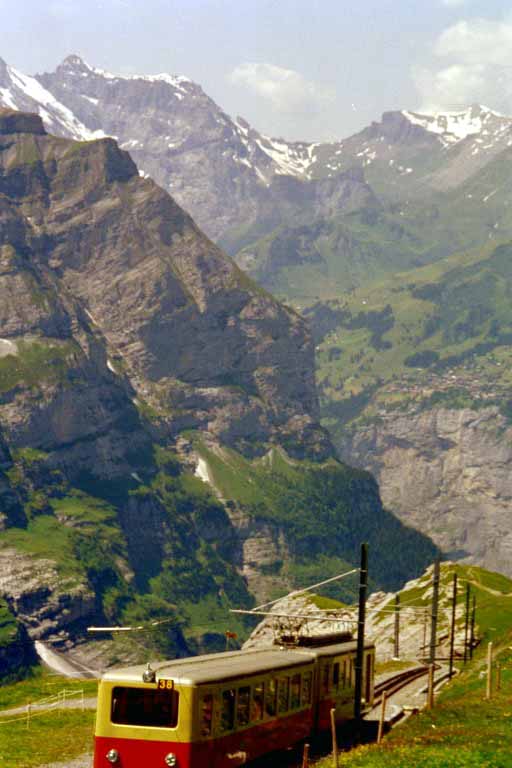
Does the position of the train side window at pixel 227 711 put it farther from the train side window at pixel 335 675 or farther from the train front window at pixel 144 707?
the train side window at pixel 335 675

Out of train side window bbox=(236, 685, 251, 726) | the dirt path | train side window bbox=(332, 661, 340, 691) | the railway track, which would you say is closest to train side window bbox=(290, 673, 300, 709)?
train side window bbox=(236, 685, 251, 726)

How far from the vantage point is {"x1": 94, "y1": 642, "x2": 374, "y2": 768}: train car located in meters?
55.4

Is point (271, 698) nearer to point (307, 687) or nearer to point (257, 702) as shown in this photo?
point (257, 702)

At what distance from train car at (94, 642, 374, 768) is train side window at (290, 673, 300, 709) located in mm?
105

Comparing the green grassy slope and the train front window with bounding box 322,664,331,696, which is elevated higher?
the train front window with bounding box 322,664,331,696

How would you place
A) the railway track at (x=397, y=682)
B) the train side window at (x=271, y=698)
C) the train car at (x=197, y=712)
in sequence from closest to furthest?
the train car at (x=197, y=712) → the train side window at (x=271, y=698) → the railway track at (x=397, y=682)

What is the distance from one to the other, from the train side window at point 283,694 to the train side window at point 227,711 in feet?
21.8

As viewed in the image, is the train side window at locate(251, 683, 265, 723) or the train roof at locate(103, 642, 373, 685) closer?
the train roof at locate(103, 642, 373, 685)

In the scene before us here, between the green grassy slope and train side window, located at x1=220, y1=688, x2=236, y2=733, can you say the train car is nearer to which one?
train side window, located at x1=220, y1=688, x2=236, y2=733

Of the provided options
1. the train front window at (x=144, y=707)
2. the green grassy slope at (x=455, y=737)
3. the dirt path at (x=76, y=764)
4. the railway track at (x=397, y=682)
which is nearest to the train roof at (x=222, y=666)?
the train front window at (x=144, y=707)

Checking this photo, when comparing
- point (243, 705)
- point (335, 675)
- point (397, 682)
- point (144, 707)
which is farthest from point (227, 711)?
point (397, 682)

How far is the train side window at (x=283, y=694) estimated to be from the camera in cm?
6611

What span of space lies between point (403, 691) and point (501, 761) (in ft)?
191

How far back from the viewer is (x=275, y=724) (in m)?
65.0
